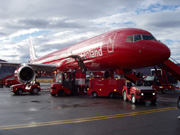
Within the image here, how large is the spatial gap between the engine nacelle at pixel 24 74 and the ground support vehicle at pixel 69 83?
412 centimetres

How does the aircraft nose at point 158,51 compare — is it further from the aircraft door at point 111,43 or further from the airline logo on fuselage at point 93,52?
the airline logo on fuselage at point 93,52

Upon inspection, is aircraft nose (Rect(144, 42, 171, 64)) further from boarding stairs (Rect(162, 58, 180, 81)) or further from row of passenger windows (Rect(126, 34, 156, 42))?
boarding stairs (Rect(162, 58, 180, 81))

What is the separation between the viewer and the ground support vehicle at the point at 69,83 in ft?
59.9

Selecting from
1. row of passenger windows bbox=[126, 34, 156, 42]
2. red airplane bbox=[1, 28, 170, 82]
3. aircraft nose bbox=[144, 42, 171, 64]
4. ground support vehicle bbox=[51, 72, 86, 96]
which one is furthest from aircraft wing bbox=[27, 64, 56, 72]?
aircraft nose bbox=[144, 42, 171, 64]

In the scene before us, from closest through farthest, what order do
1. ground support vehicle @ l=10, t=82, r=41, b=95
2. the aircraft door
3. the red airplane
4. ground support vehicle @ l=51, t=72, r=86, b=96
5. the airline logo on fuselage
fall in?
the red airplane → the aircraft door → the airline logo on fuselage → ground support vehicle @ l=51, t=72, r=86, b=96 → ground support vehicle @ l=10, t=82, r=41, b=95

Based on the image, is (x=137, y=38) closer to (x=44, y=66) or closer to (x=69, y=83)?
(x=69, y=83)

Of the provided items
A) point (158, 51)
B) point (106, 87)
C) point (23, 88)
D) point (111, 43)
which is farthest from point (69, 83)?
point (158, 51)

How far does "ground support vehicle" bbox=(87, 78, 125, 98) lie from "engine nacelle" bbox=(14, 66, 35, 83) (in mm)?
8086

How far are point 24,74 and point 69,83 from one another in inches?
254

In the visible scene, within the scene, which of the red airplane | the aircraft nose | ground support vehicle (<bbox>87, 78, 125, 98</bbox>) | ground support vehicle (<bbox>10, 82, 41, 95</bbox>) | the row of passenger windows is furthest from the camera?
ground support vehicle (<bbox>10, 82, 41, 95</bbox>)

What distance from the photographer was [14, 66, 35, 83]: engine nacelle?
70.6 ft

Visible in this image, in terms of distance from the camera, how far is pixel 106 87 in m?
15.9

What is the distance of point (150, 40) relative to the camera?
1435 centimetres

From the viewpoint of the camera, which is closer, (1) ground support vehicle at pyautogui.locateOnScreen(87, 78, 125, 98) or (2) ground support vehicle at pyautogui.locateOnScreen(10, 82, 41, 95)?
(1) ground support vehicle at pyautogui.locateOnScreen(87, 78, 125, 98)
